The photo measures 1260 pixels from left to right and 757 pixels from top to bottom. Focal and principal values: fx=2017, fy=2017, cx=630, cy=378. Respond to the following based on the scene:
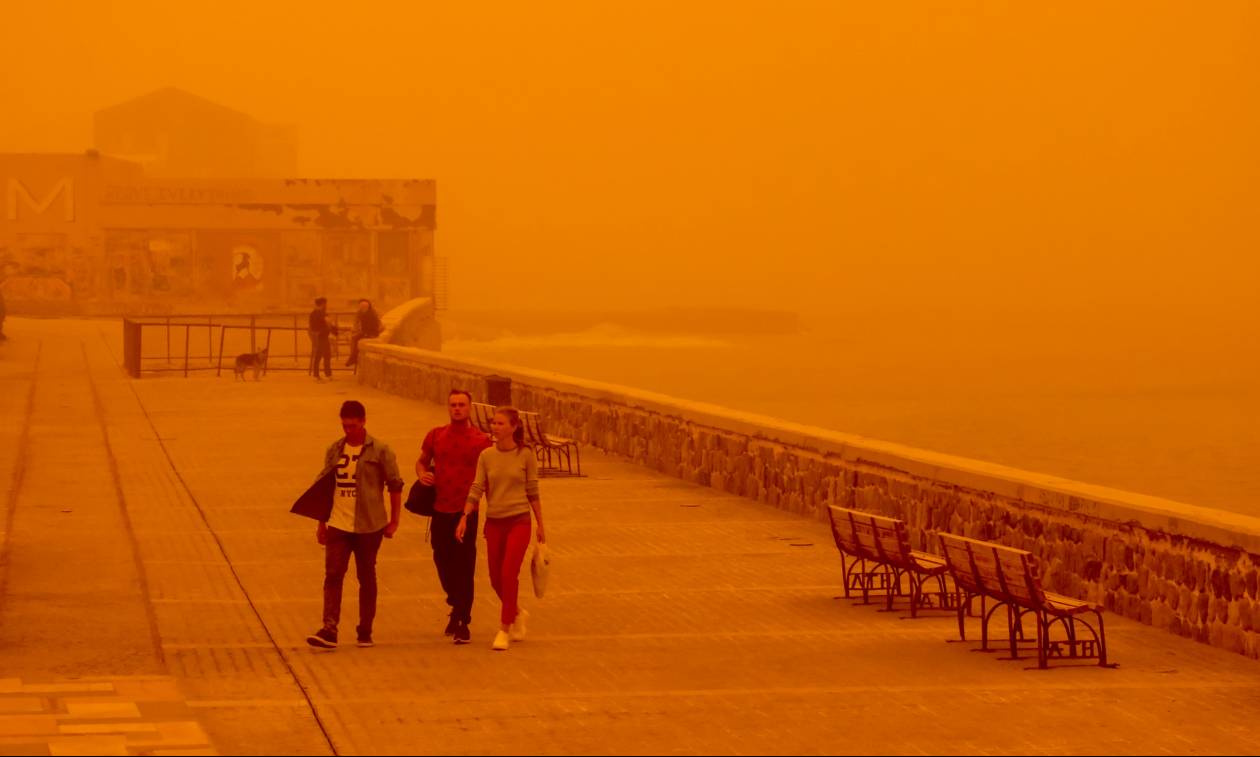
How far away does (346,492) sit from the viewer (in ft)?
42.9

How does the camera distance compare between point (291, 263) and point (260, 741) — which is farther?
point (291, 263)

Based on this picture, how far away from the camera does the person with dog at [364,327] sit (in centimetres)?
4584

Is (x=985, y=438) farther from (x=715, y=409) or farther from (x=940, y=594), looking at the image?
(x=940, y=594)

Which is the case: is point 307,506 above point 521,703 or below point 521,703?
above

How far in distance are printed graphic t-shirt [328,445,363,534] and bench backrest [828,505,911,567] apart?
4.17 m

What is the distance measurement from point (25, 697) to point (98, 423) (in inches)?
847

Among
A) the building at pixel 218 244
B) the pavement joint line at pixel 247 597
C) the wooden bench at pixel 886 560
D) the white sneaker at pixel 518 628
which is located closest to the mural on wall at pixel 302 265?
the building at pixel 218 244

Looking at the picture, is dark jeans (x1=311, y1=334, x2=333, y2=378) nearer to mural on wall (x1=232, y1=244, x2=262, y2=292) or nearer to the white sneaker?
the white sneaker

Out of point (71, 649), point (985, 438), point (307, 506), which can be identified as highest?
point (307, 506)

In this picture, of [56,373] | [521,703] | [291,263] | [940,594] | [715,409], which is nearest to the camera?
[521,703]

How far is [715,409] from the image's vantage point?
23547mm

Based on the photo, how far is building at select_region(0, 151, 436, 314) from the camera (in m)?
94.6

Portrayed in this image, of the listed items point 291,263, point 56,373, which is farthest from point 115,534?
point 291,263

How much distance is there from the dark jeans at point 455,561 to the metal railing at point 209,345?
30.8m
